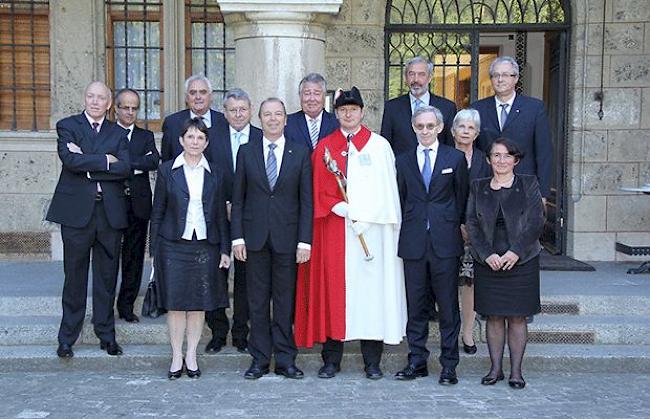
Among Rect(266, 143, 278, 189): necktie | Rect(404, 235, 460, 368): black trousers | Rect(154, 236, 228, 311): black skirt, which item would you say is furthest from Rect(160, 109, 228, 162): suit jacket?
Rect(404, 235, 460, 368): black trousers

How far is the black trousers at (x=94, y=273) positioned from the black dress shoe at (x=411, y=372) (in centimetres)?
206

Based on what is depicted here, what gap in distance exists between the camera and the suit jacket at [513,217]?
5375 millimetres

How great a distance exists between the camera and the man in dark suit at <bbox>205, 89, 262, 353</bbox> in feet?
18.8

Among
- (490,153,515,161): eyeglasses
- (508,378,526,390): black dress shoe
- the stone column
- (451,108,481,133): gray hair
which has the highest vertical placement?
the stone column

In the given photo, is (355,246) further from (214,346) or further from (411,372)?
(214,346)

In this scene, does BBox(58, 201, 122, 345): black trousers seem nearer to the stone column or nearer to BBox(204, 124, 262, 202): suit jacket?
BBox(204, 124, 262, 202): suit jacket

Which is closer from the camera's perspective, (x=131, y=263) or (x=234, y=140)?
(x=234, y=140)

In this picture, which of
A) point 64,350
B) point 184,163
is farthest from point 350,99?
point 64,350

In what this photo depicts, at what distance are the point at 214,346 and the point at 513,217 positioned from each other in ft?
7.56

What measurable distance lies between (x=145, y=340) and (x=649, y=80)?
5.67m

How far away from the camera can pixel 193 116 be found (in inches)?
237

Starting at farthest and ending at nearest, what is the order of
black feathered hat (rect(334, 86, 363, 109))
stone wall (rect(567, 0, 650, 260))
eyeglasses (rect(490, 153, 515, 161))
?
stone wall (rect(567, 0, 650, 260)) < black feathered hat (rect(334, 86, 363, 109)) < eyeglasses (rect(490, 153, 515, 161))

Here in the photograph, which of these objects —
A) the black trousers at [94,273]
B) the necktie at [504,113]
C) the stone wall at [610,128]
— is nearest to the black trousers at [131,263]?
the black trousers at [94,273]

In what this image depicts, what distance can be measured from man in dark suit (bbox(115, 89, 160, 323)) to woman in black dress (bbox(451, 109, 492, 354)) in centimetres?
219
